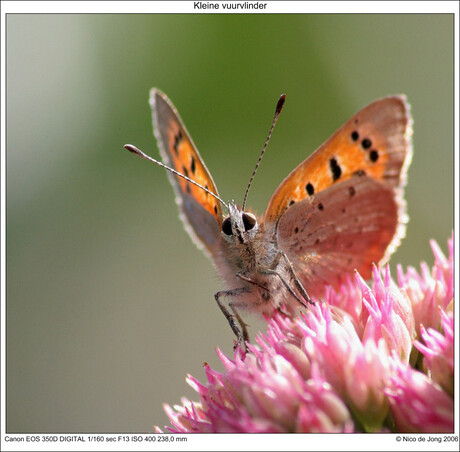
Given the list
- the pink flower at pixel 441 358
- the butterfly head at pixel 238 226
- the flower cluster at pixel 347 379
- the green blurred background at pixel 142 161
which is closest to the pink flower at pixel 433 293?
the flower cluster at pixel 347 379

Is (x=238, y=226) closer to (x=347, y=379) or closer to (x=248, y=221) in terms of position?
(x=248, y=221)

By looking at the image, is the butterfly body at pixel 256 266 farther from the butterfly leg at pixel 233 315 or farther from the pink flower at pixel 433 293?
the pink flower at pixel 433 293

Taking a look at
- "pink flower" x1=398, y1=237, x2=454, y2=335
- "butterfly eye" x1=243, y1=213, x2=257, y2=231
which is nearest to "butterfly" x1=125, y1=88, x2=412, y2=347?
"butterfly eye" x1=243, y1=213, x2=257, y2=231

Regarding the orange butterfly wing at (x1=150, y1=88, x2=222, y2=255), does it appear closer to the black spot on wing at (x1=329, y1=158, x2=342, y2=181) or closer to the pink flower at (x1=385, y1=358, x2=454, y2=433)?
the black spot on wing at (x1=329, y1=158, x2=342, y2=181)

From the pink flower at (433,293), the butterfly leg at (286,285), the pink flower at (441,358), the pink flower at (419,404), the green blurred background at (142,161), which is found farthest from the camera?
the green blurred background at (142,161)

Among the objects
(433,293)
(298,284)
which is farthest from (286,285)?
(433,293)

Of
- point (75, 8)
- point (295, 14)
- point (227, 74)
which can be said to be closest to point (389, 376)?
point (295, 14)

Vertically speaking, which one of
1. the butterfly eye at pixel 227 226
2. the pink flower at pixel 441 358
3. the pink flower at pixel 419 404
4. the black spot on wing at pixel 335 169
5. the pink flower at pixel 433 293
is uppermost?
the black spot on wing at pixel 335 169
